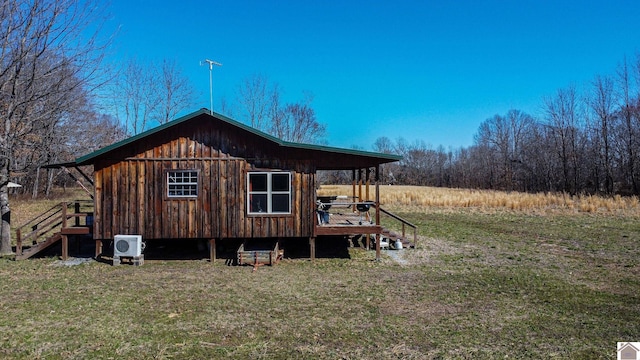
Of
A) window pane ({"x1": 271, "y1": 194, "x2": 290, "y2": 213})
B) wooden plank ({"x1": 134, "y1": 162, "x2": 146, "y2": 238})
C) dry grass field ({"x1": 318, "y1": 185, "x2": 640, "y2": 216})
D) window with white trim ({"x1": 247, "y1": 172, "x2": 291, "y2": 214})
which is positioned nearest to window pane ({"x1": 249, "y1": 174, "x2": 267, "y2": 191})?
window with white trim ({"x1": 247, "y1": 172, "x2": 291, "y2": 214})

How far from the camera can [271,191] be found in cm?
1097

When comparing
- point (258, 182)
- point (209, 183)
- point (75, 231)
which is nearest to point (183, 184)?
point (209, 183)

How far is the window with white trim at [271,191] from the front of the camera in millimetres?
10953

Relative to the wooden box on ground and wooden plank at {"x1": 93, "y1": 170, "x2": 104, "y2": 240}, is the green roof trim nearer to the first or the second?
wooden plank at {"x1": 93, "y1": 170, "x2": 104, "y2": 240}

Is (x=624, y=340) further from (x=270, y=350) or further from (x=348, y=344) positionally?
(x=270, y=350)

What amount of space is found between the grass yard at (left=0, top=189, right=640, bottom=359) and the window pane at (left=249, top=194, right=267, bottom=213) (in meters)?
1.69

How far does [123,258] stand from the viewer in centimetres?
1067

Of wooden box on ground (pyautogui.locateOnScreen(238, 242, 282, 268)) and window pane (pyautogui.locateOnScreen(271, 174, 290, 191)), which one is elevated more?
window pane (pyautogui.locateOnScreen(271, 174, 290, 191))

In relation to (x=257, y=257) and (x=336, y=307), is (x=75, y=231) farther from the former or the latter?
(x=336, y=307)

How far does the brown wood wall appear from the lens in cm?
1075

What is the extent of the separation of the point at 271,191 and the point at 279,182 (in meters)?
0.34

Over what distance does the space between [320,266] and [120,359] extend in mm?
6106

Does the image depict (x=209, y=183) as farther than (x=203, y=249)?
No

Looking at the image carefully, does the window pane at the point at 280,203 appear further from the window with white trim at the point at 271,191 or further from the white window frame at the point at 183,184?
the white window frame at the point at 183,184
